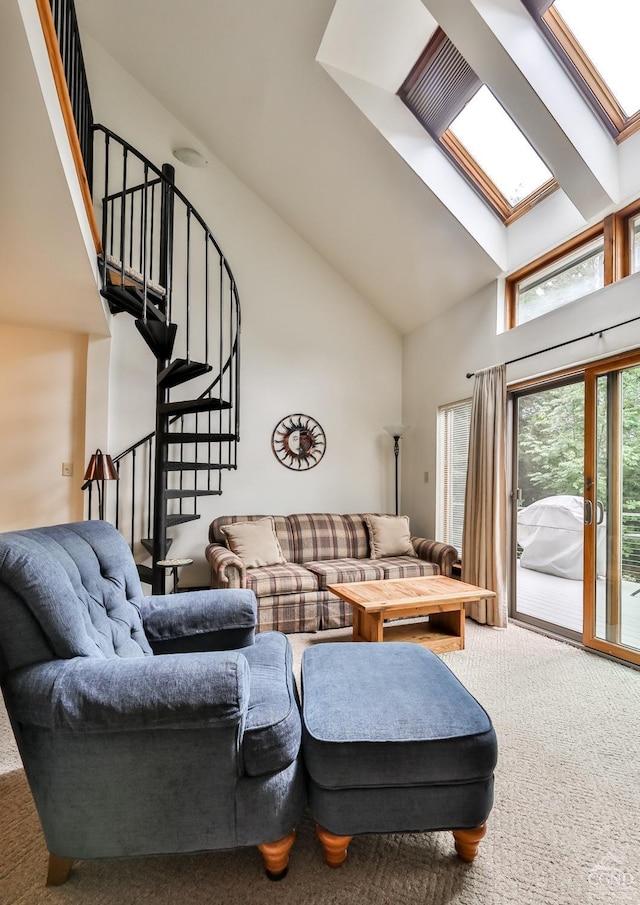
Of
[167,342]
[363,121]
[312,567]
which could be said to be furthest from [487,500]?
[363,121]

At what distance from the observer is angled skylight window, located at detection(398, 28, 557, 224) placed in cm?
323

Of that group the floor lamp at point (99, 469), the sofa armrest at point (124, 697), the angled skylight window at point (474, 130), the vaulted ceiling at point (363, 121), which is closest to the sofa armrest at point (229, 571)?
the floor lamp at point (99, 469)

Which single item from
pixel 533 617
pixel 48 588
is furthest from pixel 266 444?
pixel 48 588

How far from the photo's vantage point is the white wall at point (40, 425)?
12.9 ft

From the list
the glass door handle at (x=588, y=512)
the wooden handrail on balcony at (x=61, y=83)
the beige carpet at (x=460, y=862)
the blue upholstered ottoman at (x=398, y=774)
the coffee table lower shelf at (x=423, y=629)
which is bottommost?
the beige carpet at (x=460, y=862)

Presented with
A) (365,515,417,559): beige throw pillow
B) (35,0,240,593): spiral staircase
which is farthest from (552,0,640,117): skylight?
(365,515,417,559): beige throw pillow

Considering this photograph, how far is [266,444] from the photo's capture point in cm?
479

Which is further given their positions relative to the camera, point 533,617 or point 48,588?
point 533,617

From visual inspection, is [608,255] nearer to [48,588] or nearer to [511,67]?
[511,67]

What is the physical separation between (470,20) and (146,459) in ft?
12.8

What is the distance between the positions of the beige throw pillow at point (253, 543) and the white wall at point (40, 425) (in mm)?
1398

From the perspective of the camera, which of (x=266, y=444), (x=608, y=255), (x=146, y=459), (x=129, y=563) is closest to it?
(x=129, y=563)

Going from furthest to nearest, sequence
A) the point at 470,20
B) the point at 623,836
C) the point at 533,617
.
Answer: the point at 533,617 → the point at 470,20 → the point at 623,836

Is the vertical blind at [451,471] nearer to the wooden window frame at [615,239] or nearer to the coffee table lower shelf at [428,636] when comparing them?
the coffee table lower shelf at [428,636]
